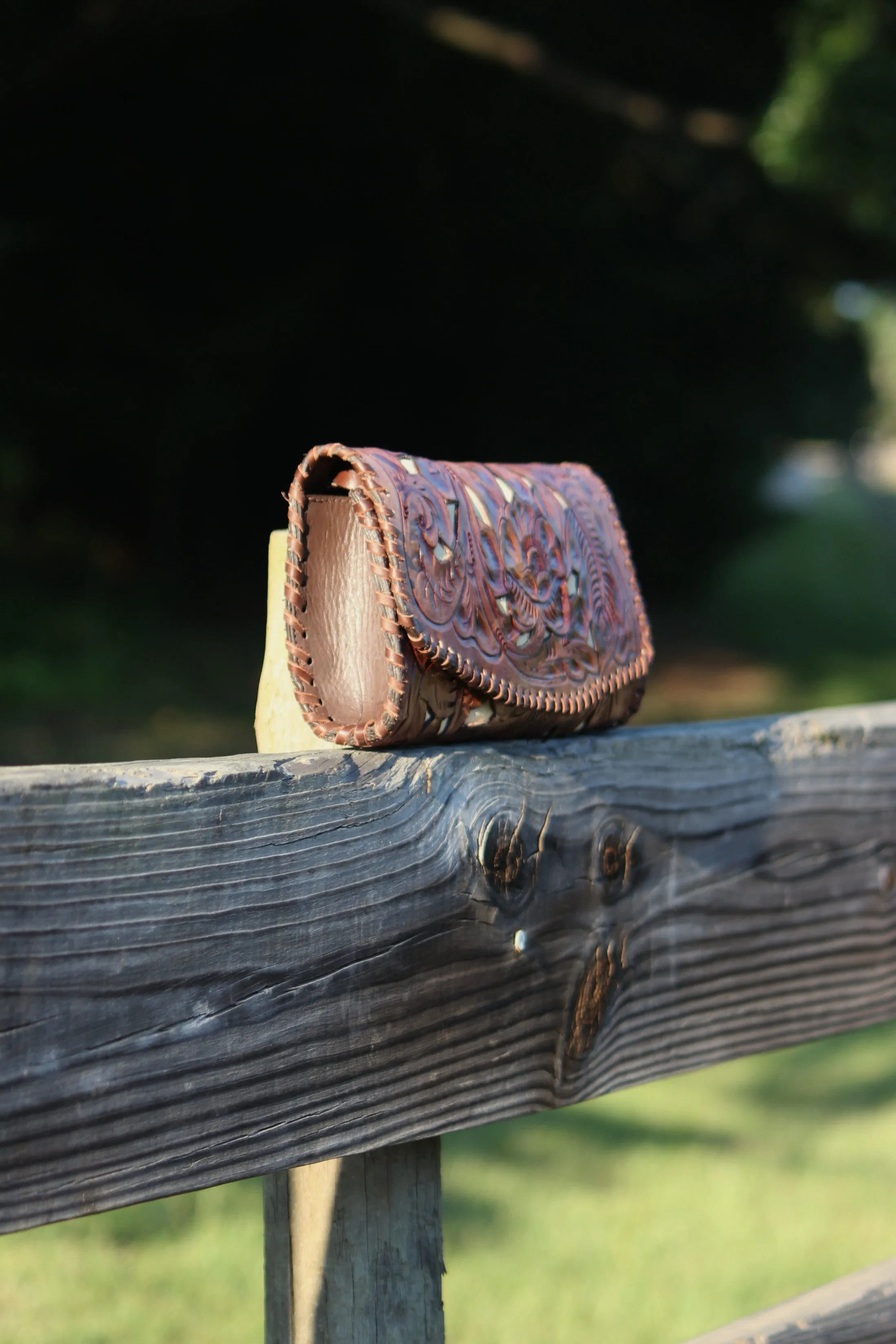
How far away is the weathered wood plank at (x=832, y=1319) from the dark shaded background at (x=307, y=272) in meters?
7.71

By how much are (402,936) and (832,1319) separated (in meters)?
0.73

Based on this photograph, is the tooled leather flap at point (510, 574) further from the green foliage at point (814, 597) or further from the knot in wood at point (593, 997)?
the green foliage at point (814, 597)

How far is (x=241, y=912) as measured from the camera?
94 cm

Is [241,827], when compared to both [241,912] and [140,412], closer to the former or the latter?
[241,912]

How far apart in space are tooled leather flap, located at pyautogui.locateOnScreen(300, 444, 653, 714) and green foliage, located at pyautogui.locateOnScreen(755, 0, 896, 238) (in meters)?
5.79

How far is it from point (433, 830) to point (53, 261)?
9.39 meters

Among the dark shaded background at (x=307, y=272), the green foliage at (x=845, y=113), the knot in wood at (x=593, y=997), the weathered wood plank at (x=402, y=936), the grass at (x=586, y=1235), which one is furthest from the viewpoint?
the dark shaded background at (x=307, y=272)

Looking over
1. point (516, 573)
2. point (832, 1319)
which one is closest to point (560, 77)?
point (516, 573)

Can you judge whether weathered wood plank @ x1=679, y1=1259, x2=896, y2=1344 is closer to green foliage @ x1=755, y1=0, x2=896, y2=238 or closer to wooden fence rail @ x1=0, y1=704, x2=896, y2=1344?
wooden fence rail @ x1=0, y1=704, x2=896, y2=1344

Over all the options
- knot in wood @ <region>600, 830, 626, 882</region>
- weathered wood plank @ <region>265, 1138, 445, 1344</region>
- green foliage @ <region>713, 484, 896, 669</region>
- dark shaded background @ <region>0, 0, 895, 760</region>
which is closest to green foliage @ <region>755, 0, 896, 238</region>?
dark shaded background @ <region>0, 0, 895, 760</region>

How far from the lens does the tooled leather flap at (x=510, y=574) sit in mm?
1084

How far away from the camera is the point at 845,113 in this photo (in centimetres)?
630

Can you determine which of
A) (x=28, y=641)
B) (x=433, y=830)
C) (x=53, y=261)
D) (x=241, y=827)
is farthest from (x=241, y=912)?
(x=53, y=261)

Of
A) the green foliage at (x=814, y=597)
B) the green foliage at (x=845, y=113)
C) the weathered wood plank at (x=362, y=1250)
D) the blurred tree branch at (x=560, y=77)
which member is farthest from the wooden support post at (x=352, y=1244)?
the green foliage at (x=814, y=597)
